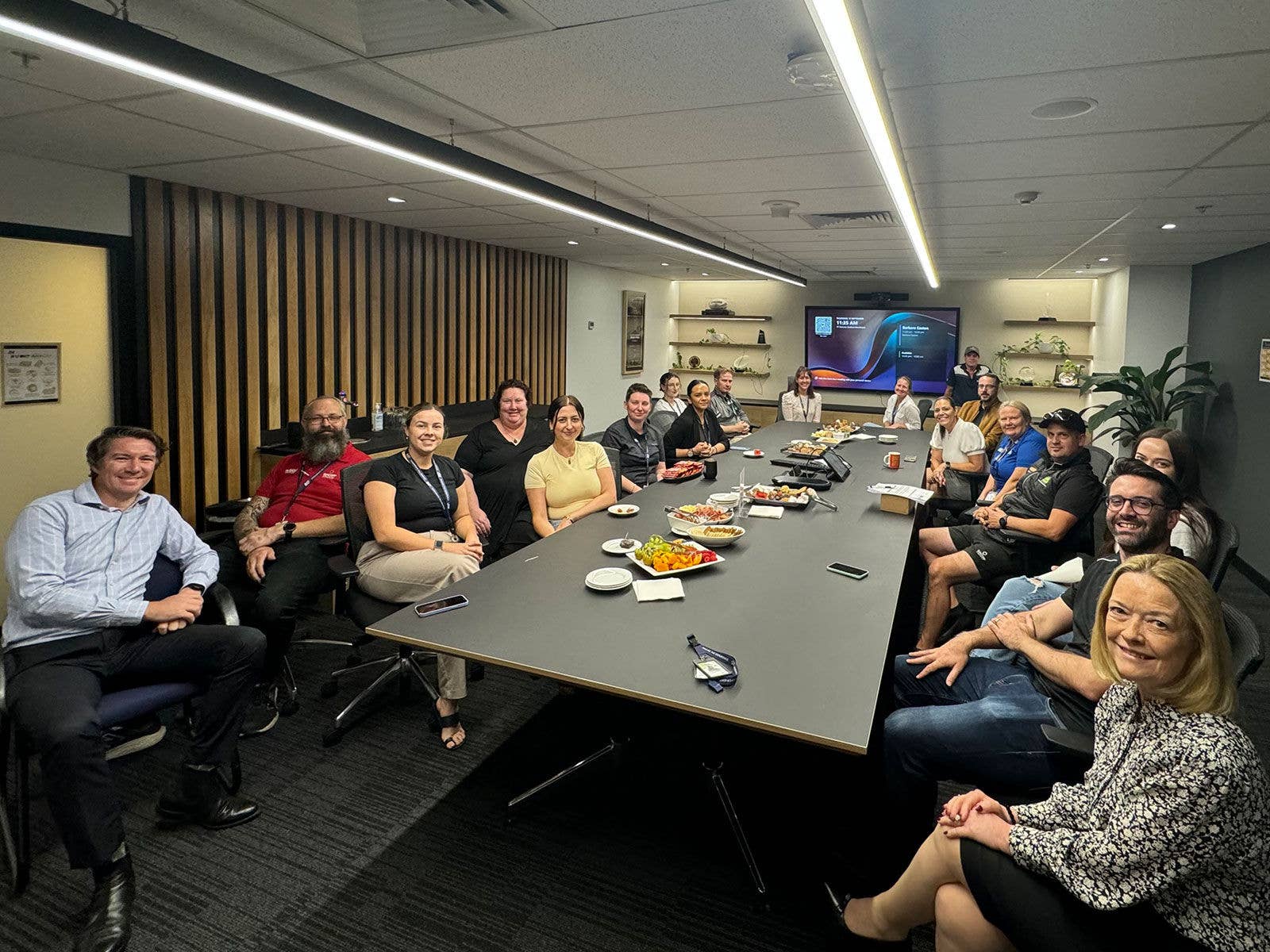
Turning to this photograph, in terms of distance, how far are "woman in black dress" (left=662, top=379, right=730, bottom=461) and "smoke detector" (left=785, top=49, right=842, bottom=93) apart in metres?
3.48

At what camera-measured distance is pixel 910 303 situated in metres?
11.9

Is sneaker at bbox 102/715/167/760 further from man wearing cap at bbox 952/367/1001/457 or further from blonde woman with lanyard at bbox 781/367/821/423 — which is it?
blonde woman with lanyard at bbox 781/367/821/423

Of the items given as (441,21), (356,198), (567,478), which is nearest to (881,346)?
(356,198)

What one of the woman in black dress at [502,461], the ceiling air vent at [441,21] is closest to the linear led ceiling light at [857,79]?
the ceiling air vent at [441,21]

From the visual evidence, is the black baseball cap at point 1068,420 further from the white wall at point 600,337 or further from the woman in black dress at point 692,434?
the white wall at point 600,337

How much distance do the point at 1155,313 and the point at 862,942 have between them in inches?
340

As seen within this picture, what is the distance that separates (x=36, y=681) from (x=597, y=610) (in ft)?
5.72

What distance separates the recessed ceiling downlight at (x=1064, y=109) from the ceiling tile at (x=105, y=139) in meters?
3.58

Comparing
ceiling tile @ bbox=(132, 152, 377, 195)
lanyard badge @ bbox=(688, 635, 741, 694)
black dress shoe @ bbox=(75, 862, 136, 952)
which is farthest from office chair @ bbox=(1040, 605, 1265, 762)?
ceiling tile @ bbox=(132, 152, 377, 195)

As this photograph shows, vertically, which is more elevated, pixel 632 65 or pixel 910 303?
pixel 910 303

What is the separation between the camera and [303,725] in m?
3.24

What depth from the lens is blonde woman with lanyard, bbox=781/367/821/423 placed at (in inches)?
334

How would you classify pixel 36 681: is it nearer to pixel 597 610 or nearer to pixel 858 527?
pixel 597 610

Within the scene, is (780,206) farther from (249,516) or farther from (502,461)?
(249,516)
